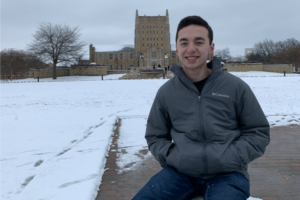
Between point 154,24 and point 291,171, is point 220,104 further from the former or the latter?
point 154,24

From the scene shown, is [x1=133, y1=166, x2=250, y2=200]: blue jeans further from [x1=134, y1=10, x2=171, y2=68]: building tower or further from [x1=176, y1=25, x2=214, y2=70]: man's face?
[x1=134, y1=10, x2=171, y2=68]: building tower

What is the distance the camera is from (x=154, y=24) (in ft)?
249

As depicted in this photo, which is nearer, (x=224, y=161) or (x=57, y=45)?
(x=224, y=161)

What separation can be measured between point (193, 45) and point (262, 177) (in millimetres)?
2375

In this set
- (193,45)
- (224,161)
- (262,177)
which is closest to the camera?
(224,161)

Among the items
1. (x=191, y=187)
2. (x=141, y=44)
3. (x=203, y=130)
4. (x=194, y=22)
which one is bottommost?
(x=191, y=187)

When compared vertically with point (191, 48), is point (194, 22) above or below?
above

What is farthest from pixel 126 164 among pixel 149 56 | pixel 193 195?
pixel 149 56

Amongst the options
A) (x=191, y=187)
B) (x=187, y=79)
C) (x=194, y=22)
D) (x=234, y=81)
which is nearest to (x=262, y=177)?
(x=191, y=187)

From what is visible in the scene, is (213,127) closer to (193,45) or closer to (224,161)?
(224,161)

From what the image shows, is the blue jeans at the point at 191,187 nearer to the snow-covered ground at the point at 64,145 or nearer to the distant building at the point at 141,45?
the snow-covered ground at the point at 64,145

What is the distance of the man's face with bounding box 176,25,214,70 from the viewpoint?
80.3 inches

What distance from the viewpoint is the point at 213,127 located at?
1.94 metres

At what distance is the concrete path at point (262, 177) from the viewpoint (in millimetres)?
2949
